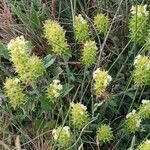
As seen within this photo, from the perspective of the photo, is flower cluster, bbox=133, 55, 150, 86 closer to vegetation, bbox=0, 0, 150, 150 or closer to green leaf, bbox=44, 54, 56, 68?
vegetation, bbox=0, 0, 150, 150

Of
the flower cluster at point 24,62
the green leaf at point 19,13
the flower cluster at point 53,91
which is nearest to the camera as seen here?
the flower cluster at point 24,62

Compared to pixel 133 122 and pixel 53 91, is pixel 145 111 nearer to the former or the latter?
pixel 133 122

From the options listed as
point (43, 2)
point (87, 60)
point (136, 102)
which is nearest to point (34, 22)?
point (43, 2)

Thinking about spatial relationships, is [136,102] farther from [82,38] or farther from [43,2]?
[43,2]

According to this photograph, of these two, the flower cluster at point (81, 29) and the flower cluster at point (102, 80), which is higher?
the flower cluster at point (81, 29)

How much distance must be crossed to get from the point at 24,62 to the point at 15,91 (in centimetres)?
9

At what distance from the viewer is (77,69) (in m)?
1.56

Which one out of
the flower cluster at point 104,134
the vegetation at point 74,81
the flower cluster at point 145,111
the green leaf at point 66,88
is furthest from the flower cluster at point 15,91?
the flower cluster at point 145,111

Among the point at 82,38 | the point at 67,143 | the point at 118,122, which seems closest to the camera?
the point at 67,143

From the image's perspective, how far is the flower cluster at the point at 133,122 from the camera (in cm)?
132

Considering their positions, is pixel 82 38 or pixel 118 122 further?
pixel 118 122

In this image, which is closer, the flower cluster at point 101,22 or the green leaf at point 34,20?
the flower cluster at point 101,22

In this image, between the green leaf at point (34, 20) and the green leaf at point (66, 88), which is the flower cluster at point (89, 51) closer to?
the green leaf at point (66, 88)

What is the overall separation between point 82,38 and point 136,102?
30 cm
